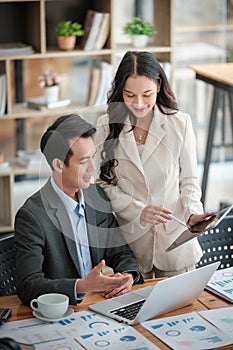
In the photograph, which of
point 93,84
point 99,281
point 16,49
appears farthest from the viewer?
point 93,84

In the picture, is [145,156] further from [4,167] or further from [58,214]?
[4,167]

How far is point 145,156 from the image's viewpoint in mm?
2760

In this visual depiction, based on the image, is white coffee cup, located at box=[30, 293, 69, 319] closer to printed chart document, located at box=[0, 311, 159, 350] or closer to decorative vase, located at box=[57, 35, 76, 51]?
printed chart document, located at box=[0, 311, 159, 350]

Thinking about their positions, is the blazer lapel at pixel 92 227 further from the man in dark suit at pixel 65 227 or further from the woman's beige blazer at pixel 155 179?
the woman's beige blazer at pixel 155 179

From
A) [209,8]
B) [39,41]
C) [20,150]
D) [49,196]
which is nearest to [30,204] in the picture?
[49,196]

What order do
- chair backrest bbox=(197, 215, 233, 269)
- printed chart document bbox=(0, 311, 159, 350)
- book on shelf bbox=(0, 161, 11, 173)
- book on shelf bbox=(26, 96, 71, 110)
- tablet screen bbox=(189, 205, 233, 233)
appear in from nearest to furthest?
printed chart document bbox=(0, 311, 159, 350), tablet screen bbox=(189, 205, 233, 233), chair backrest bbox=(197, 215, 233, 269), book on shelf bbox=(0, 161, 11, 173), book on shelf bbox=(26, 96, 71, 110)

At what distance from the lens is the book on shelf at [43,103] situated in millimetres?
4836

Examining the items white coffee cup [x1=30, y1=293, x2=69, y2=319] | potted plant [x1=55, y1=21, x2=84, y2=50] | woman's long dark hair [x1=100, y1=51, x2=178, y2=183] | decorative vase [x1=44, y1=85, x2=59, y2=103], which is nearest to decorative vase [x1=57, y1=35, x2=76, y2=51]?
potted plant [x1=55, y1=21, x2=84, y2=50]

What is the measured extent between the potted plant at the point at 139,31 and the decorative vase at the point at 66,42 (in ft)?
1.16

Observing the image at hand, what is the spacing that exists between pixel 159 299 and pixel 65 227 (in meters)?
0.43

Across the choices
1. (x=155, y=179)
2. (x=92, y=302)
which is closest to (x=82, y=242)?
(x=92, y=302)

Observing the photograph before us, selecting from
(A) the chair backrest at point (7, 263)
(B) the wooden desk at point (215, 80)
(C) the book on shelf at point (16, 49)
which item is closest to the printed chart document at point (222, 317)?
(A) the chair backrest at point (7, 263)

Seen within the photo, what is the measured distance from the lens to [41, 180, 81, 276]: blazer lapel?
256cm

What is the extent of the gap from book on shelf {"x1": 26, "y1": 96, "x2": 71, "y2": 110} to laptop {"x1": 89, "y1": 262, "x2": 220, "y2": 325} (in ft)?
8.16
